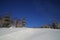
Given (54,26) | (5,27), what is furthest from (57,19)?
(5,27)

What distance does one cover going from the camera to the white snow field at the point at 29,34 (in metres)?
3.23

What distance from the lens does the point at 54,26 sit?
10.6ft

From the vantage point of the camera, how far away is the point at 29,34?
325 centimetres

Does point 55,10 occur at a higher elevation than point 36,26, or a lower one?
higher

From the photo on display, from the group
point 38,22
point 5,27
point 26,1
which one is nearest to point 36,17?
point 38,22

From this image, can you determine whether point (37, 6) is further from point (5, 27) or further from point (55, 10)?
point (5, 27)

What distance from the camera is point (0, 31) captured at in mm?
3240

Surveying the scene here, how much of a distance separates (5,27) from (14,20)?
0.61 feet

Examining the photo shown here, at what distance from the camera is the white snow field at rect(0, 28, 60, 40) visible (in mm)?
3230

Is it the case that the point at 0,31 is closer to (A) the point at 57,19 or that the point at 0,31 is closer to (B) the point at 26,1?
(B) the point at 26,1

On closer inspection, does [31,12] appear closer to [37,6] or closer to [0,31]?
[37,6]

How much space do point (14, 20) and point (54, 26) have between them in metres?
0.66

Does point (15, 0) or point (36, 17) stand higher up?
point (15, 0)

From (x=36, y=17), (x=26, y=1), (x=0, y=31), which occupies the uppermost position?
(x=26, y=1)
